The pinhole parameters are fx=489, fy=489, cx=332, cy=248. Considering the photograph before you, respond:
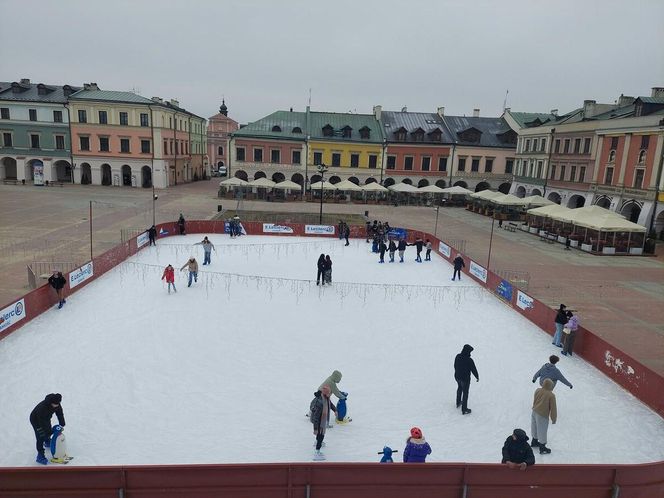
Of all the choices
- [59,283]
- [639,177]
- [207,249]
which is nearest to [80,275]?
[59,283]

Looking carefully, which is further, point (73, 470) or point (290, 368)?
point (290, 368)

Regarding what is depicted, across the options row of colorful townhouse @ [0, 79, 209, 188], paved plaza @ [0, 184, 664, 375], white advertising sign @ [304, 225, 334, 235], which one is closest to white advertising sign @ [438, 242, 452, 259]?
paved plaza @ [0, 184, 664, 375]

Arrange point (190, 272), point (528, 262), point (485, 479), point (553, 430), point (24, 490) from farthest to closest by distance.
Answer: point (528, 262) < point (190, 272) < point (553, 430) < point (485, 479) < point (24, 490)

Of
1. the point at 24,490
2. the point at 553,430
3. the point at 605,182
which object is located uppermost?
the point at 605,182

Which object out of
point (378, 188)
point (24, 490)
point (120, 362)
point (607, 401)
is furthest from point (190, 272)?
point (378, 188)

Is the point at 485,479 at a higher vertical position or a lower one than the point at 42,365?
higher

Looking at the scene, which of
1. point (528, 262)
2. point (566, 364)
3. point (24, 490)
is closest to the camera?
point (24, 490)

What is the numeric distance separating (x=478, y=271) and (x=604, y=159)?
24.6 meters

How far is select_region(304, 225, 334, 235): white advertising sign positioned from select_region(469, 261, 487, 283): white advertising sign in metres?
11.6

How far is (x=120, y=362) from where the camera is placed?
11547 mm

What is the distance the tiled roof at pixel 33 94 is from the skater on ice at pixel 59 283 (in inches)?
1772

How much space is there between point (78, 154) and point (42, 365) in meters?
49.1

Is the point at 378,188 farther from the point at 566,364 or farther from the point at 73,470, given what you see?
the point at 73,470

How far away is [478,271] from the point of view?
20469 millimetres
